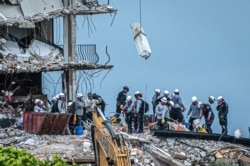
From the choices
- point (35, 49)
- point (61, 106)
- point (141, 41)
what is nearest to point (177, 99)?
point (61, 106)

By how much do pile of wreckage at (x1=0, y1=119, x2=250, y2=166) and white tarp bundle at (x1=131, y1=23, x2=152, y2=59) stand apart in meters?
8.37

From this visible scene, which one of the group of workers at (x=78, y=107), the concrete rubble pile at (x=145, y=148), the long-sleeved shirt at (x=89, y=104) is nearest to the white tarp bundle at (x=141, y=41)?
the group of workers at (x=78, y=107)

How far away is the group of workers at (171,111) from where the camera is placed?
1213 inches

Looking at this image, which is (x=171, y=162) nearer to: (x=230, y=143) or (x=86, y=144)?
(x=86, y=144)

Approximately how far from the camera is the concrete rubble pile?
24625mm

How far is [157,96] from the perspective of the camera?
3419 centimetres

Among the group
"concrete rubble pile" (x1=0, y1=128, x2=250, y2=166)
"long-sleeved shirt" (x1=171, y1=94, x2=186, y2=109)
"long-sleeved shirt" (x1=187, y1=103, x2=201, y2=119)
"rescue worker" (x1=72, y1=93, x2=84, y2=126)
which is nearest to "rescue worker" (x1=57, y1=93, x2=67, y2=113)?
"rescue worker" (x1=72, y1=93, x2=84, y2=126)

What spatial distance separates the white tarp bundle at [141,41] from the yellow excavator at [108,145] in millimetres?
21190

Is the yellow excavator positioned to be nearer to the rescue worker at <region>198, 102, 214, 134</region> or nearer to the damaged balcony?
the rescue worker at <region>198, 102, 214, 134</region>

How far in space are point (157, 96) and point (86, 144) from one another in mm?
7309

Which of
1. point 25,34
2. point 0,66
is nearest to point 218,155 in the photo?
point 0,66

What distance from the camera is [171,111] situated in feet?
106

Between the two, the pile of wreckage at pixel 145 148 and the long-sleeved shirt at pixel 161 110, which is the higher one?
the long-sleeved shirt at pixel 161 110

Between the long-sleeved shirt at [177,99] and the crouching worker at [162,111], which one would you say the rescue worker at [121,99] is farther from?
the crouching worker at [162,111]
